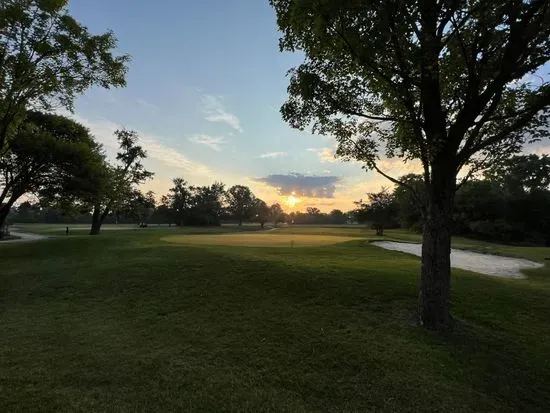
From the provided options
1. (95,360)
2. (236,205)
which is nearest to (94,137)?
(95,360)

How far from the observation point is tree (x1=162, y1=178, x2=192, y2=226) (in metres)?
88.7

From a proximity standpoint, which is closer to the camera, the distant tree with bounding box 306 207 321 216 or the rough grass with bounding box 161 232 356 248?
the rough grass with bounding box 161 232 356 248

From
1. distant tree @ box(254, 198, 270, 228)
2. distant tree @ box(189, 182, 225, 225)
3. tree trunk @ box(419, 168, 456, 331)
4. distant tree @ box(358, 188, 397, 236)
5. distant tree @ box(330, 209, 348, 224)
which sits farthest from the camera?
distant tree @ box(330, 209, 348, 224)

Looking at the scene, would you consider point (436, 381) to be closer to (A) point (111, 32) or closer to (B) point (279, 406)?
(B) point (279, 406)

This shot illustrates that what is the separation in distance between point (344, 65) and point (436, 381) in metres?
6.42

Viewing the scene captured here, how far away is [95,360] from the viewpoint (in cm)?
604

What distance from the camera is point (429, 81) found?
7523 millimetres

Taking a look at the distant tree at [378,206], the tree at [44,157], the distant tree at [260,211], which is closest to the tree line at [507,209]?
the distant tree at [378,206]

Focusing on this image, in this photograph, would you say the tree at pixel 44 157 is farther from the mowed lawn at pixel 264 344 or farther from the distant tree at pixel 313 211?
the distant tree at pixel 313 211

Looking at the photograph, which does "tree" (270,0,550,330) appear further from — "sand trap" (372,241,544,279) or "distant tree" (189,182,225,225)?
"distant tree" (189,182,225,225)

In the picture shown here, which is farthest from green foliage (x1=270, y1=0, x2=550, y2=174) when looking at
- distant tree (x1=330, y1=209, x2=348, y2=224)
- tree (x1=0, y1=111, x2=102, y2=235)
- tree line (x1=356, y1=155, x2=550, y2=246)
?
distant tree (x1=330, y1=209, x2=348, y2=224)

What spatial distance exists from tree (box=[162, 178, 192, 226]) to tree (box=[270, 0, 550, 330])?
82.7 metres

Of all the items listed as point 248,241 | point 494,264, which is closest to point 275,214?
point 248,241

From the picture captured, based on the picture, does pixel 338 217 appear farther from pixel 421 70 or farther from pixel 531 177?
pixel 421 70
